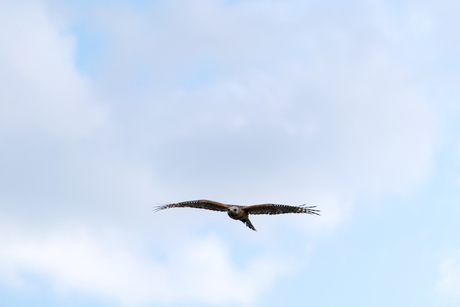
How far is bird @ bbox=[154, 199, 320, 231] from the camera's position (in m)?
47.1

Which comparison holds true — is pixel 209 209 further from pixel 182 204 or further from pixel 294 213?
pixel 294 213

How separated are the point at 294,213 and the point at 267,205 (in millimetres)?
1976

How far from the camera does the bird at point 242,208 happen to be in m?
47.1

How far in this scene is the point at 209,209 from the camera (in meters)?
50.0

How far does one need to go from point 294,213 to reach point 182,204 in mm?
7452

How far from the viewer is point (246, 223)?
49.1 m

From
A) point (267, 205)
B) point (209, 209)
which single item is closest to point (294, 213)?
point (267, 205)

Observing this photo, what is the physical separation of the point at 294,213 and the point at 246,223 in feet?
11.0

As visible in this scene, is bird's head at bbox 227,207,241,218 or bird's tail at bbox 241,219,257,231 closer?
bird's head at bbox 227,207,241,218

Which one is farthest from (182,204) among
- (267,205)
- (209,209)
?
(267,205)

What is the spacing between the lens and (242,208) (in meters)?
47.9

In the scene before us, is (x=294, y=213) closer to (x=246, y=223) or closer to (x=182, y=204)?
(x=246, y=223)

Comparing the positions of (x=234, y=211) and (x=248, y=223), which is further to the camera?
(x=248, y=223)

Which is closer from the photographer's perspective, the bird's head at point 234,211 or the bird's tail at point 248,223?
the bird's head at point 234,211
